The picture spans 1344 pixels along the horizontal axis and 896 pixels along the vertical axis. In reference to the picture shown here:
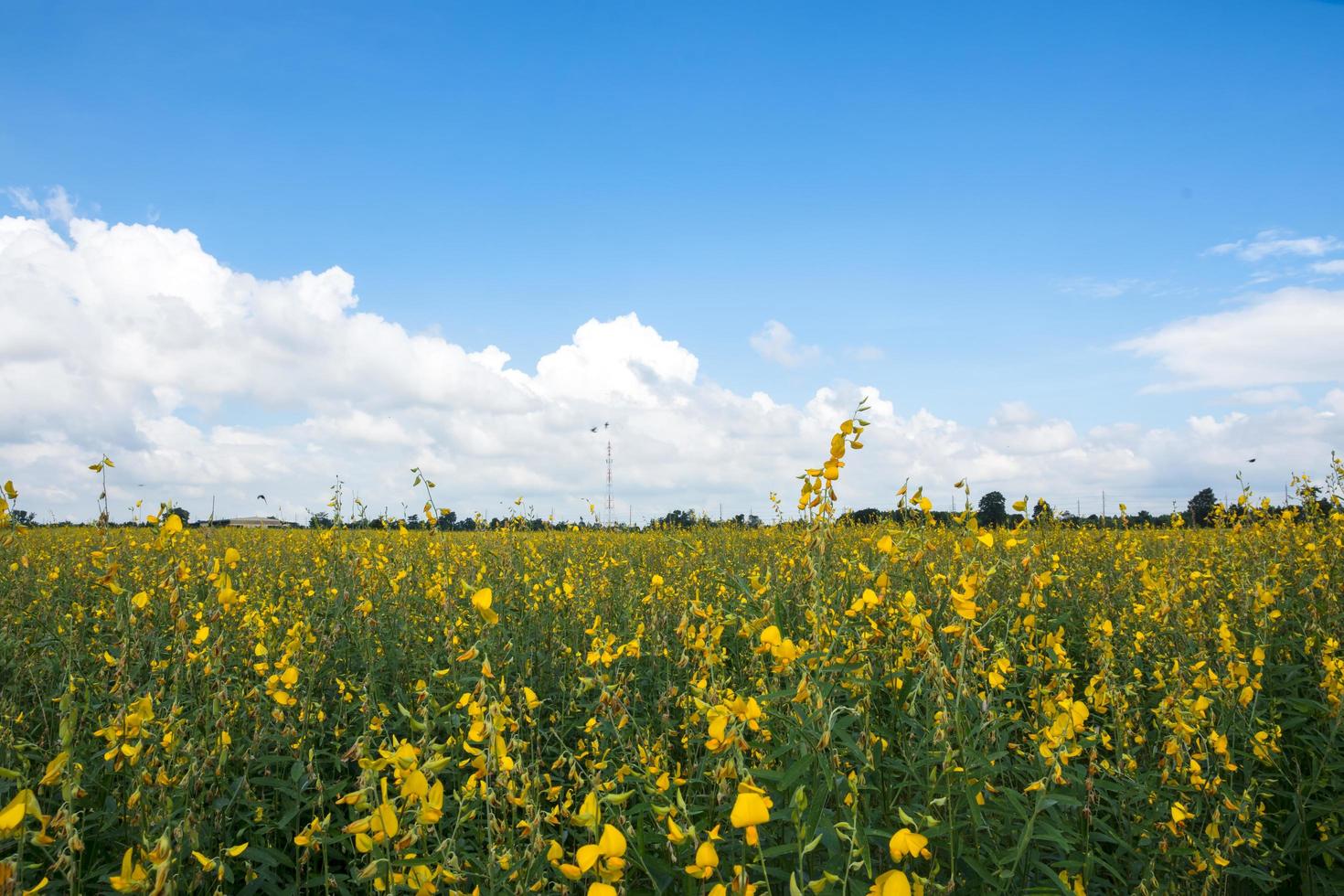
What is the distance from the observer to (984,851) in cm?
225

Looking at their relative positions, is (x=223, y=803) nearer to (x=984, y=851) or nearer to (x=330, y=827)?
(x=330, y=827)

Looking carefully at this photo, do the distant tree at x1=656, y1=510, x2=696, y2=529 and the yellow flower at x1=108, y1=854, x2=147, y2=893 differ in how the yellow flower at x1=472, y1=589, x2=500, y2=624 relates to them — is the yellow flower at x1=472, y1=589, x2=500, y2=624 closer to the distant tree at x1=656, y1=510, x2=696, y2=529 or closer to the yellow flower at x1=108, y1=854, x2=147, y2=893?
the yellow flower at x1=108, y1=854, x2=147, y2=893

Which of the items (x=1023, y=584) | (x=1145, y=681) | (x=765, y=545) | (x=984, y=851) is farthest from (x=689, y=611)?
(x=765, y=545)

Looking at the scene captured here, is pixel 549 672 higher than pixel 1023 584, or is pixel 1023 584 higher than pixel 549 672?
pixel 1023 584

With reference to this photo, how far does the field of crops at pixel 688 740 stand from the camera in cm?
175

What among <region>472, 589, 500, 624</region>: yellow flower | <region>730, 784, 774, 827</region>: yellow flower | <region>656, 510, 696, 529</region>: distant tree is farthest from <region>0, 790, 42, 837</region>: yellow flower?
<region>656, 510, 696, 529</region>: distant tree

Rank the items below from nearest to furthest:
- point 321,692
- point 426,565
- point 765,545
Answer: point 321,692, point 426,565, point 765,545

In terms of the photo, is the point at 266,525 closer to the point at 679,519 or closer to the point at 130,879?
the point at 679,519

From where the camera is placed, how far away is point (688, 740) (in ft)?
9.02

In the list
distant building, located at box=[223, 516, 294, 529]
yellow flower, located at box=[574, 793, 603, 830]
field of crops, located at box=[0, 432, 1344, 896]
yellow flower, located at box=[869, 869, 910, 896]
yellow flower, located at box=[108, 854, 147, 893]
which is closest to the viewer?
yellow flower, located at box=[869, 869, 910, 896]

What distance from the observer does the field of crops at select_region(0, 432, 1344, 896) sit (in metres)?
1.75

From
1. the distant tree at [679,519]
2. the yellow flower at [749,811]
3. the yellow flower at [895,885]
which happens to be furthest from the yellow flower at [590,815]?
the distant tree at [679,519]

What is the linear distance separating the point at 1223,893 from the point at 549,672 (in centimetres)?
336

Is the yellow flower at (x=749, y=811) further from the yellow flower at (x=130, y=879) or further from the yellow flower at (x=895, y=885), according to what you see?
the yellow flower at (x=130, y=879)
